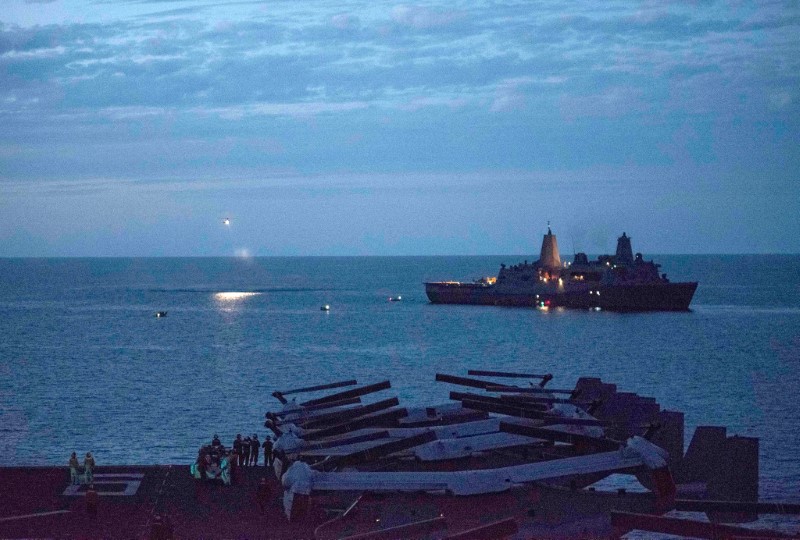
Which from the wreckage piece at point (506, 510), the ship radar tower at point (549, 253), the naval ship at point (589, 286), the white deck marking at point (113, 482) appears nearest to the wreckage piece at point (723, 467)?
the wreckage piece at point (506, 510)

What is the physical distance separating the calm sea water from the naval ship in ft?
7.39

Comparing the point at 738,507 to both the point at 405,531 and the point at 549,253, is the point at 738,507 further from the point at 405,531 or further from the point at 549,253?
the point at 549,253

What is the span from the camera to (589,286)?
140m

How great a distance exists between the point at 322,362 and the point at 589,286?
211ft

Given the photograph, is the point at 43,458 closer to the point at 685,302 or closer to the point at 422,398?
the point at 422,398

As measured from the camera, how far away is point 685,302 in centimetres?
14200

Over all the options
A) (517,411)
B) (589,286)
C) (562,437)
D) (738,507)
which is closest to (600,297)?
(589,286)

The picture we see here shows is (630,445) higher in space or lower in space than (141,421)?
higher

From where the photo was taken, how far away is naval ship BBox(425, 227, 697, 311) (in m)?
136

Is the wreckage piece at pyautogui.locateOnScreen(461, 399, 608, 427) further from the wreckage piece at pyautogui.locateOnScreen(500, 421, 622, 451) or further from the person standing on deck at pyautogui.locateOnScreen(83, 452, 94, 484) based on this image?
the person standing on deck at pyautogui.locateOnScreen(83, 452, 94, 484)

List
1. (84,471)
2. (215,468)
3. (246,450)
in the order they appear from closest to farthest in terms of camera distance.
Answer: (84,471) < (215,468) < (246,450)

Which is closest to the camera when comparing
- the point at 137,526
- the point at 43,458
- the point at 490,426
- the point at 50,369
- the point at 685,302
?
the point at 137,526

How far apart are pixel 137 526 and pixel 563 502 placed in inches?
357

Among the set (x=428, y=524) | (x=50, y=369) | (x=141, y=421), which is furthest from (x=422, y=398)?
(x=428, y=524)
